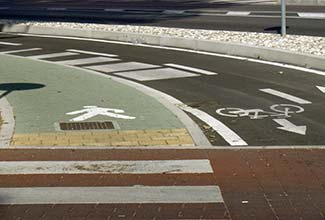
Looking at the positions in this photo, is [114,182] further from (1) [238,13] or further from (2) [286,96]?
(1) [238,13]

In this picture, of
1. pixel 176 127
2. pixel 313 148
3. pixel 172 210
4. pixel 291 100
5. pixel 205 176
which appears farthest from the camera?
pixel 291 100

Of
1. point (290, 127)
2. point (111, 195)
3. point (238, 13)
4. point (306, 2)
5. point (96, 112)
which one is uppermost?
point (111, 195)

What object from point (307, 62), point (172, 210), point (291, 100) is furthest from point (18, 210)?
point (307, 62)

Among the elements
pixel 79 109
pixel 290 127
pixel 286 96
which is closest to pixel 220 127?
pixel 290 127

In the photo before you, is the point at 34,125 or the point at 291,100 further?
the point at 291,100

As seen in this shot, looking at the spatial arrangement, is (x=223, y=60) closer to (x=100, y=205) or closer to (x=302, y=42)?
(x=302, y=42)

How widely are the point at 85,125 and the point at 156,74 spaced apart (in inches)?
217

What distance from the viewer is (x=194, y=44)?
1945 centimetres

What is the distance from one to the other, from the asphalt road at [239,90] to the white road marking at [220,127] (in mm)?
72

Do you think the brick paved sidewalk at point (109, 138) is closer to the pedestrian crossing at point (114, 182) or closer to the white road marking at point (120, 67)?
the pedestrian crossing at point (114, 182)

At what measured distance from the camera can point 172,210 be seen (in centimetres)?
645

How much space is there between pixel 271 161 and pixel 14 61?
1022 cm

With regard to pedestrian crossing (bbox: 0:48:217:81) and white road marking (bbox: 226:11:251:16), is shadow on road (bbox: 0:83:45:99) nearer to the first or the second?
pedestrian crossing (bbox: 0:48:217:81)

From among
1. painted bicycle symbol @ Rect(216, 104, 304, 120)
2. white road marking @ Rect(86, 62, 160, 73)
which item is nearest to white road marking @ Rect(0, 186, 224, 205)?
painted bicycle symbol @ Rect(216, 104, 304, 120)
